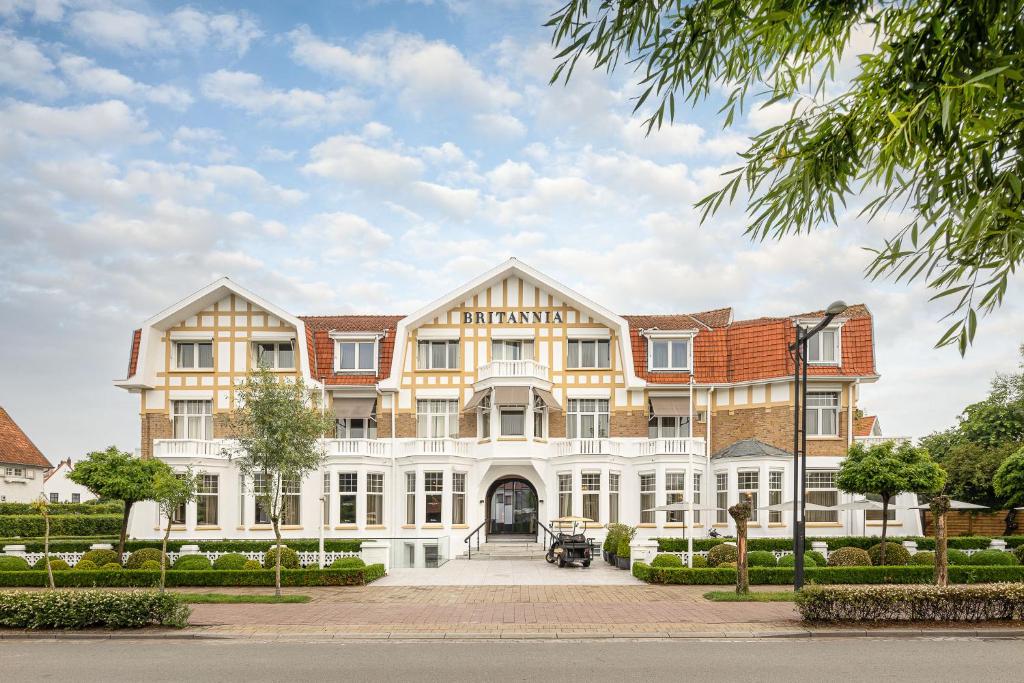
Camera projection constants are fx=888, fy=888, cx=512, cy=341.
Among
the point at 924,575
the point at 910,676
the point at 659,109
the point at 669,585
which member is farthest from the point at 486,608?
the point at 659,109

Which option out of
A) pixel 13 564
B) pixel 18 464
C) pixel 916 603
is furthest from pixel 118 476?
pixel 18 464

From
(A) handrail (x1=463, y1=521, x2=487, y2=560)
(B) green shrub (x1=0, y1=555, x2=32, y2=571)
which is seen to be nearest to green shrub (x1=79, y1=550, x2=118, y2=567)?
(B) green shrub (x1=0, y1=555, x2=32, y2=571)

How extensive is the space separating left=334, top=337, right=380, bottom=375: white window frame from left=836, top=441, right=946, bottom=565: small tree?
64.9 ft

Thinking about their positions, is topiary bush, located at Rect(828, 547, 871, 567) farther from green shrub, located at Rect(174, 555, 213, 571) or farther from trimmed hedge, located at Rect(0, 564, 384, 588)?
green shrub, located at Rect(174, 555, 213, 571)

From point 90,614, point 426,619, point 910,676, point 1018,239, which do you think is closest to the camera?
point 1018,239

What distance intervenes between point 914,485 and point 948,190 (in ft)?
82.9

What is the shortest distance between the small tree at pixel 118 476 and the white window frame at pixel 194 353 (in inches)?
348

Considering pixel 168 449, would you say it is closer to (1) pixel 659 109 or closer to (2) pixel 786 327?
(2) pixel 786 327

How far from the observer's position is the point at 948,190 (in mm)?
5867

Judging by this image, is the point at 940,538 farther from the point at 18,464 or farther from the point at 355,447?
the point at 18,464

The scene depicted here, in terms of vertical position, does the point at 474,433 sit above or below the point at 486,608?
above

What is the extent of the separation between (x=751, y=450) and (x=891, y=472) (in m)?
7.82

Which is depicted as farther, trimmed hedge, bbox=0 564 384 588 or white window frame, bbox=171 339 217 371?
white window frame, bbox=171 339 217 371

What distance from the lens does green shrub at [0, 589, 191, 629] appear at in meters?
16.4
